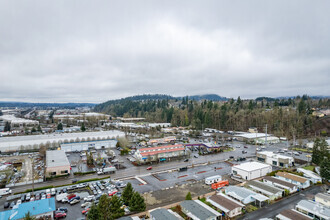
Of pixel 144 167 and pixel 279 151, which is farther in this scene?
pixel 279 151

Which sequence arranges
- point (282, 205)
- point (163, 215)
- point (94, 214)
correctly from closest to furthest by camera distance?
1. point (94, 214)
2. point (163, 215)
3. point (282, 205)

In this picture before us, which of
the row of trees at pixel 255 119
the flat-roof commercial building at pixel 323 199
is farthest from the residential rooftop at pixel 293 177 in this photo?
the row of trees at pixel 255 119

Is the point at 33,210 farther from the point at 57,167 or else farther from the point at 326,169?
the point at 326,169

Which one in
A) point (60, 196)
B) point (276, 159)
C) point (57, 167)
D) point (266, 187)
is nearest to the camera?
point (60, 196)

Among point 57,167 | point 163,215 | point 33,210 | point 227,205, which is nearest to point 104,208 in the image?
point 163,215

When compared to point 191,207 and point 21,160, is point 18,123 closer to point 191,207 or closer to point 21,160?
point 21,160

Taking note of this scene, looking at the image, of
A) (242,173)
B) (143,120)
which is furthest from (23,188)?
(143,120)
